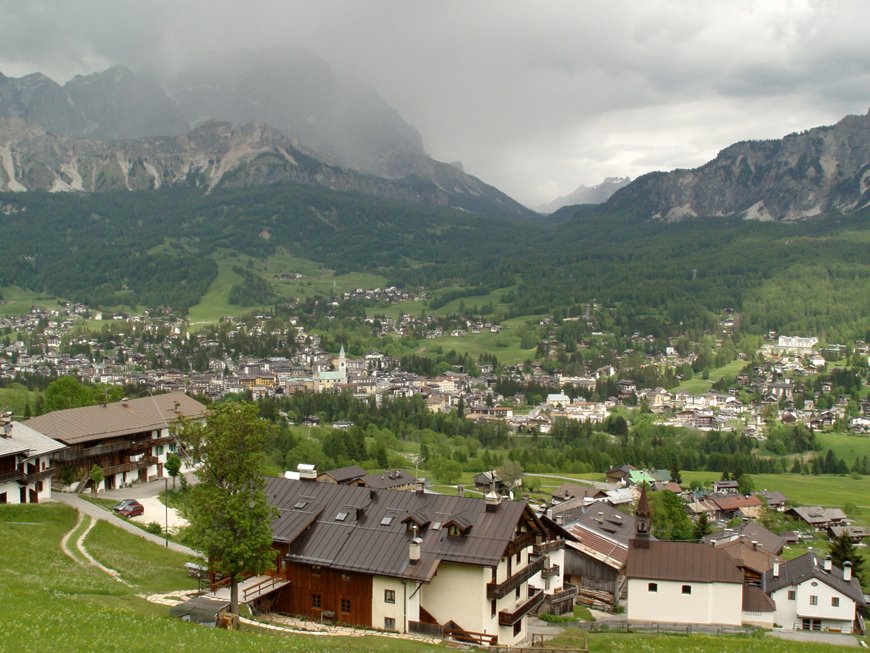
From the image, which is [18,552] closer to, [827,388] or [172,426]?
[172,426]

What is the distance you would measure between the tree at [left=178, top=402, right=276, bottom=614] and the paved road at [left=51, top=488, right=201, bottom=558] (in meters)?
10.4

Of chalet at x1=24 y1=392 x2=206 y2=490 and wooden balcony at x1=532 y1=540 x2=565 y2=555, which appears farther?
chalet at x1=24 y1=392 x2=206 y2=490

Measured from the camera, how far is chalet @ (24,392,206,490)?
199 feet

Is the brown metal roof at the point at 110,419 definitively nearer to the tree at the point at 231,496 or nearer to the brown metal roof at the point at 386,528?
the brown metal roof at the point at 386,528

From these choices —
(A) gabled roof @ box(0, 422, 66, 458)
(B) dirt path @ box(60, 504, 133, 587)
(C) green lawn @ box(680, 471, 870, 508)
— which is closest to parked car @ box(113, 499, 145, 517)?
(A) gabled roof @ box(0, 422, 66, 458)

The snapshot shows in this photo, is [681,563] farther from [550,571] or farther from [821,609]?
[821,609]

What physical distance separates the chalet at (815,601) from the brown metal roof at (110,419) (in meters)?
42.1

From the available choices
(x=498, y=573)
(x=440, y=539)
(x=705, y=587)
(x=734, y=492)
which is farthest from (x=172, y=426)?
(x=734, y=492)

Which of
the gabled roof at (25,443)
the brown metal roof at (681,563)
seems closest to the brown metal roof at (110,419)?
the gabled roof at (25,443)

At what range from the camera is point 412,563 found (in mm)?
35344

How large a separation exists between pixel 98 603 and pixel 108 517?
2258cm

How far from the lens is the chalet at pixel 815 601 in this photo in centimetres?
5453

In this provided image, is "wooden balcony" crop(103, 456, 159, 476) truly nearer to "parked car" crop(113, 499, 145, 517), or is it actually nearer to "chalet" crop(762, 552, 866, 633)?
"parked car" crop(113, 499, 145, 517)

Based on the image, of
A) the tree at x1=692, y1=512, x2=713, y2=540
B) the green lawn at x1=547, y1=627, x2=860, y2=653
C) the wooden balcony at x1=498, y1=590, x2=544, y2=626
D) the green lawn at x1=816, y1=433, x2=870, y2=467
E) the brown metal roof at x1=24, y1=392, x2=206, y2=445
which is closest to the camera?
the green lawn at x1=547, y1=627, x2=860, y2=653
